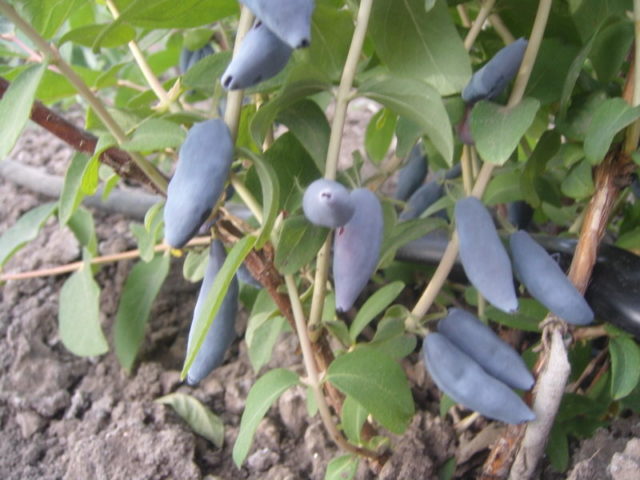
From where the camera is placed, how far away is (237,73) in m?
0.44

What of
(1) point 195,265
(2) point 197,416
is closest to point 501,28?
(1) point 195,265

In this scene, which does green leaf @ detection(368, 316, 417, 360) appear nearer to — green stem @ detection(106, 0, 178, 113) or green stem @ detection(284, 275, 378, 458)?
green stem @ detection(284, 275, 378, 458)

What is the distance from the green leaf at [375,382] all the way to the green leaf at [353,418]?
0.06 m

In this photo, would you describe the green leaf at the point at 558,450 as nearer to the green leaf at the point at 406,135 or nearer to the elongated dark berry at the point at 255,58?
the green leaf at the point at 406,135

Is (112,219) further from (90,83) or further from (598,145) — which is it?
(598,145)

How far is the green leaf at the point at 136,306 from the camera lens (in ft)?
3.00

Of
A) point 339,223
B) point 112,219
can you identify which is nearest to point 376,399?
point 339,223

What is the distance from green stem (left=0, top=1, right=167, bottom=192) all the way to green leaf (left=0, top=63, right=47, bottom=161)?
14 millimetres

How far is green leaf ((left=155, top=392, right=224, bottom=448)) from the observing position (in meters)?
0.82

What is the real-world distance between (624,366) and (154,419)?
0.51 metres

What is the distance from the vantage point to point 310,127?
578 millimetres

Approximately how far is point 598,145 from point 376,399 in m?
0.27

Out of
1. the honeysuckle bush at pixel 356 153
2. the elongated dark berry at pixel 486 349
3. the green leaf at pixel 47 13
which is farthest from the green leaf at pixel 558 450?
the green leaf at pixel 47 13

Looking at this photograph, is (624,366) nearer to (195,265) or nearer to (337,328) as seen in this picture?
(337,328)
